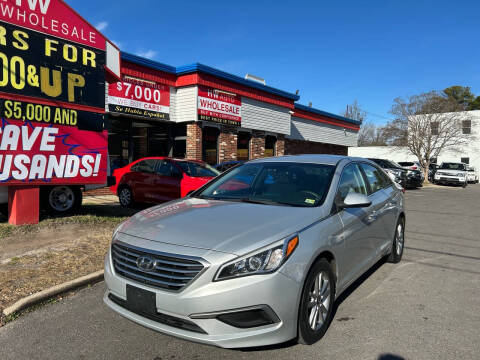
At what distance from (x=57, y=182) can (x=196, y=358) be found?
5.73 m

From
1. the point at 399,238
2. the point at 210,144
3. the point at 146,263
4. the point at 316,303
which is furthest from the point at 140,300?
the point at 210,144

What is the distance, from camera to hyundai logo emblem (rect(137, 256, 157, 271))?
2628mm

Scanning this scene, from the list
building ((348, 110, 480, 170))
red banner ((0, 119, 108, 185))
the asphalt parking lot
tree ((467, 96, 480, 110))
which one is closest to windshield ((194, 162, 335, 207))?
the asphalt parking lot

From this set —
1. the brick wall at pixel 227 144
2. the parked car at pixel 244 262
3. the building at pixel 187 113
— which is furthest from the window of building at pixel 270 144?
the parked car at pixel 244 262

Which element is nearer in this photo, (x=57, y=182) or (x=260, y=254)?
(x=260, y=254)

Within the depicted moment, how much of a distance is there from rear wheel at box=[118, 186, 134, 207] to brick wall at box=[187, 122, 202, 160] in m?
4.09

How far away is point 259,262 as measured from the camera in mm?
2527

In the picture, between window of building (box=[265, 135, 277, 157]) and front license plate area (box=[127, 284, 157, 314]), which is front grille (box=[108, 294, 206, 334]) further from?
window of building (box=[265, 135, 277, 157])

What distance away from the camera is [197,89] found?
1389 centimetres

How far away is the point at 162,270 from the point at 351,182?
239cm

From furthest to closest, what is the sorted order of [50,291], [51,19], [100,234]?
[51,19]
[100,234]
[50,291]

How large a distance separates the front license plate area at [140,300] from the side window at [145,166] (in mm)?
7366

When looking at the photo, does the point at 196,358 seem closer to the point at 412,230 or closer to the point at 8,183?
the point at 8,183

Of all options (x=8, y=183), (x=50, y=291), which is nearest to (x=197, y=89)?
(x=8, y=183)
